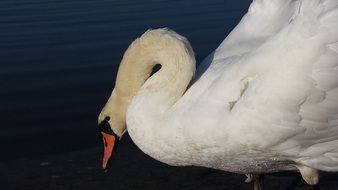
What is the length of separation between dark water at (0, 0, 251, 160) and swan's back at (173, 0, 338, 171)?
390 cm

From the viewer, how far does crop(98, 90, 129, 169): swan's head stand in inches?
224

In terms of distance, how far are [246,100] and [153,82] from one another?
0.94 meters

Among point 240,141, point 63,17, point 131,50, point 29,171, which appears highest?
point 131,50

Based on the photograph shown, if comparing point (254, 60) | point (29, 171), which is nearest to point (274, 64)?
point (254, 60)

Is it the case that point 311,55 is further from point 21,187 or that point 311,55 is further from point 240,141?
point 21,187

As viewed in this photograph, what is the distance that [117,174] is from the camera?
704 centimetres

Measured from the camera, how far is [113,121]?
575cm

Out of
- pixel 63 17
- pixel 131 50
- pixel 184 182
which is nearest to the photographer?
pixel 131 50

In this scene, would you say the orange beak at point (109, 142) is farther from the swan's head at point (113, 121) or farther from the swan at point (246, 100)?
the swan at point (246, 100)

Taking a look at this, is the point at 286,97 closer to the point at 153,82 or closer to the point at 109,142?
the point at 153,82

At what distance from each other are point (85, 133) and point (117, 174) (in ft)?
6.30

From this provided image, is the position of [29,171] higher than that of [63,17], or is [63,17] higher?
[29,171]

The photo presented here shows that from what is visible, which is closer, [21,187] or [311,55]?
[311,55]

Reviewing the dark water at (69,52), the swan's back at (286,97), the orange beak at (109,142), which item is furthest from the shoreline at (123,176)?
the swan's back at (286,97)
